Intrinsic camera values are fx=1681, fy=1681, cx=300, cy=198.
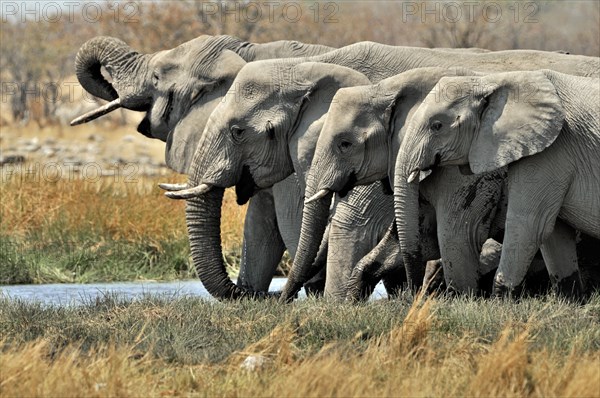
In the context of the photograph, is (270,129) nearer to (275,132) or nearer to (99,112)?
(275,132)

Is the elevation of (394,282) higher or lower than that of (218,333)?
lower

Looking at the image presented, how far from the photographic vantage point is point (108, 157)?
3073 cm

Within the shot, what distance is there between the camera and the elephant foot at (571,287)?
10.2 meters

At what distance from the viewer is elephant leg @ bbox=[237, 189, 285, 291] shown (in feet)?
39.5

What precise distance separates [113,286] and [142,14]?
2445 cm

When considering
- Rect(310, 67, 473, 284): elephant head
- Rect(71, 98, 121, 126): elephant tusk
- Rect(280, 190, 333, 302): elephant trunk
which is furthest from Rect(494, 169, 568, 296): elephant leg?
Rect(71, 98, 121, 126): elephant tusk

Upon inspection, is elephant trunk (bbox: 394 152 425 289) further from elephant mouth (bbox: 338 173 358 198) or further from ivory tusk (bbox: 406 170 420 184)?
elephant mouth (bbox: 338 173 358 198)

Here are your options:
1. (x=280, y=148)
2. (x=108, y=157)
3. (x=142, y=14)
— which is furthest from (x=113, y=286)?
(x=142, y=14)

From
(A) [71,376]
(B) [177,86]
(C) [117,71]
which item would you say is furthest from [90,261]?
(A) [71,376]

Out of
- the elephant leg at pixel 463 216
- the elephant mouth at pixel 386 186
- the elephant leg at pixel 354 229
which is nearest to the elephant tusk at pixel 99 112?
the elephant leg at pixel 354 229

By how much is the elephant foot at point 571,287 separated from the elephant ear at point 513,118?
0.95 metres

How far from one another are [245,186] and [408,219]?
1474 mm

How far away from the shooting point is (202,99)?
474 inches

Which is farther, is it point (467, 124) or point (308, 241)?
point (308, 241)
